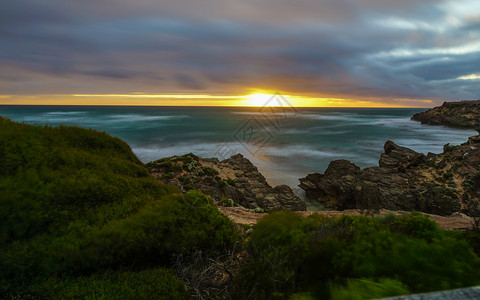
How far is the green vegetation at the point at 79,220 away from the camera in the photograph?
325cm

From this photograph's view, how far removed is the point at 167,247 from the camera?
3.93 metres

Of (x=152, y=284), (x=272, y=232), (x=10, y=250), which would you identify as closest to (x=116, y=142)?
(x=10, y=250)

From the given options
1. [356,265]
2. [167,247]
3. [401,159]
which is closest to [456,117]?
[401,159]

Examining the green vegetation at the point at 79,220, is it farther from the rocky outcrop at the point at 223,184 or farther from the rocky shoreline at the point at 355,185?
the rocky outcrop at the point at 223,184

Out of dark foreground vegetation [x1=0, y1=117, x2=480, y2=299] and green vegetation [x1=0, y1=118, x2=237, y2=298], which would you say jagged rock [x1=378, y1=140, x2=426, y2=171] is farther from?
green vegetation [x1=0, y1=118, x2=237, y2=298]

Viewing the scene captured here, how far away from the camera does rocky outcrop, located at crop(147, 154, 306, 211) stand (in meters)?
12.4

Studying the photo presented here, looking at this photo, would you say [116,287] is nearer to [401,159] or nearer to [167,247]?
[167,247]

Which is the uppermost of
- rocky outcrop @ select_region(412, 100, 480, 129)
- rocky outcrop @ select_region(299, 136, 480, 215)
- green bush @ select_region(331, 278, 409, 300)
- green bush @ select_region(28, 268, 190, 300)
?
rocky outcrop @ select_region(412, 100, 480, 129)

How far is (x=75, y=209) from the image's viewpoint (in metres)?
4.11

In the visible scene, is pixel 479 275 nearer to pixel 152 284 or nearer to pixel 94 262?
pixel 152 284

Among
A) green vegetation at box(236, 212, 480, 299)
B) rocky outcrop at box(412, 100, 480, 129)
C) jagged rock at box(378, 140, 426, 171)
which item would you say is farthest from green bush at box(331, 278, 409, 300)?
rocky outcrop at box(412, 100, 480, 129)

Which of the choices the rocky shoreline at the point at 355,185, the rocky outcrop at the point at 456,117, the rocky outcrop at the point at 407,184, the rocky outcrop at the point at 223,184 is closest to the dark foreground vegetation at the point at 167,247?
the rocky shoreline at the point at 355,185

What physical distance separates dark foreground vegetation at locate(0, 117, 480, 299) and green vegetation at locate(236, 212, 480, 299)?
14 millimetres

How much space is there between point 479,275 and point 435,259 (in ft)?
1.46
